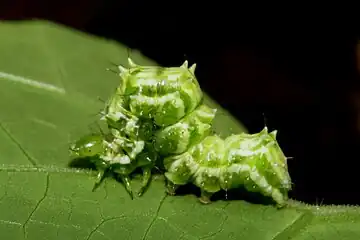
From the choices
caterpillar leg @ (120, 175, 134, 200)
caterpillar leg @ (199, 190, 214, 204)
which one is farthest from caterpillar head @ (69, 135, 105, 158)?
caterpillar leg @ (199, 190, 214, 204)

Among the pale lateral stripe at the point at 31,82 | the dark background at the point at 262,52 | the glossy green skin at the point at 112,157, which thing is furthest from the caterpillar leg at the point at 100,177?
the dark background at the point at 262,52

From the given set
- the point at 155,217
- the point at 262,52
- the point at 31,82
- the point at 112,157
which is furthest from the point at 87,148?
the point at 262,52

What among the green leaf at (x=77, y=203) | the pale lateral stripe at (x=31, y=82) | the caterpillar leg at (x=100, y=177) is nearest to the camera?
the green leaf at (x=77, y=203)

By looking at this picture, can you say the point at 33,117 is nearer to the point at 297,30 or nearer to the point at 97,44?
the point at 97,44

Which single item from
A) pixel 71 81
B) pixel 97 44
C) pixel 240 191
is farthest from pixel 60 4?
pixel 240 191

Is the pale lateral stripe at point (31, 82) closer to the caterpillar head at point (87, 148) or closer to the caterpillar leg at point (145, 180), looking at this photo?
the caterpillar head at point (87, 148)
